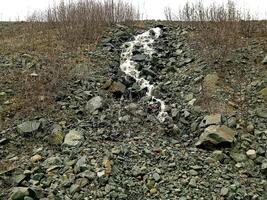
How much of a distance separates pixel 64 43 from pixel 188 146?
6389mm

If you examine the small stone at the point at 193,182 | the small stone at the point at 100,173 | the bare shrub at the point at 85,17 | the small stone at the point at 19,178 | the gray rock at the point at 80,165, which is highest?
the bare shrub at the point at 85,17

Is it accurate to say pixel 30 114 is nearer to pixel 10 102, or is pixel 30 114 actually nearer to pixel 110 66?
pixel 10 102

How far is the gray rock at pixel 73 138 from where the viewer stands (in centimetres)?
744

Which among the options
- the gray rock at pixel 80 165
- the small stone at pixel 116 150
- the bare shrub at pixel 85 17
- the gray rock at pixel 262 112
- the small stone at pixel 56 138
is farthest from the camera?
the bare shrub at pixel 85 17

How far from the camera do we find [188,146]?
7.53 metres

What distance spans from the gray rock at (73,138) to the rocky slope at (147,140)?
21 mm

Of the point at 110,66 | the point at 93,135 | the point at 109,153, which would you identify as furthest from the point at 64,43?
the point at 109,153

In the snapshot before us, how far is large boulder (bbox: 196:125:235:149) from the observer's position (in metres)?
7.30

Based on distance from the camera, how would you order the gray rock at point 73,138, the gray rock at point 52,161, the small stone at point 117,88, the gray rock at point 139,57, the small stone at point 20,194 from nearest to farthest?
the small stone at point 20,194 < the gray rock at point 52,161 < the gray rock at point 73,138 < the small stone at point 117,88 < the gray rock at point 139,57

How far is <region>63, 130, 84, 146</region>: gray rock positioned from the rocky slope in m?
0.02

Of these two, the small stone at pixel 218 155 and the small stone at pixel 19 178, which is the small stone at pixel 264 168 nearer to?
the small stone at pixel 218 155

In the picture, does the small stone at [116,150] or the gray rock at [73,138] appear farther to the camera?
the gray rock at [73,138]

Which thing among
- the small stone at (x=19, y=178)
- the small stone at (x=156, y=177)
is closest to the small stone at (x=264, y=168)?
the small stone at (x=156, y=177)

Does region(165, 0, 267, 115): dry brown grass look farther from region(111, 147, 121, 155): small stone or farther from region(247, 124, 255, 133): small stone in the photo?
region(111, 147, 121, 155): small stone
